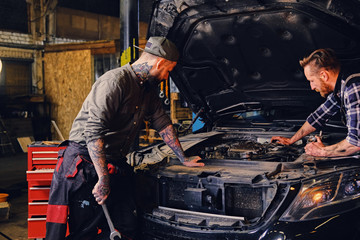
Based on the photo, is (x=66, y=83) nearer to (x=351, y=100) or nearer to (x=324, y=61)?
(x=324, y=61)

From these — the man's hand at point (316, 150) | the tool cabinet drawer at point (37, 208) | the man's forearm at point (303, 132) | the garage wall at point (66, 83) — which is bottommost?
the tool cabinet drawer at point (37, 208)

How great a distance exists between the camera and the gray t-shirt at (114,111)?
2.19 m

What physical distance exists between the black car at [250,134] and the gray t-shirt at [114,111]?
0.35m

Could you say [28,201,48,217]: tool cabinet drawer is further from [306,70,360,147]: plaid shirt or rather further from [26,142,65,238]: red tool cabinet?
[306,70,360,147]: plaid shirt

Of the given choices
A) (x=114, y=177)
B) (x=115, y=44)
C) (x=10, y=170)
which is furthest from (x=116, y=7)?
(x=114, y=177)

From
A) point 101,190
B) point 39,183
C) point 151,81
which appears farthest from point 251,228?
point 39,183

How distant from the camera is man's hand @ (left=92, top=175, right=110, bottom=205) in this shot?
2195 mm

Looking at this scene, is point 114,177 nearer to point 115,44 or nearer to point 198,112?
point 198,112

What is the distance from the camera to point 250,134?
329 cm

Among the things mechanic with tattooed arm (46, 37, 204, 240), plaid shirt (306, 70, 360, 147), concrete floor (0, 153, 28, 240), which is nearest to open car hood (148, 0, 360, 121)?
plaid shirt (306, 70, 360, 147)

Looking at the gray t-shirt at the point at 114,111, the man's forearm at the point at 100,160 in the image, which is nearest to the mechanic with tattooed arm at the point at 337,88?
the gray t-shirt at the point at 114,111

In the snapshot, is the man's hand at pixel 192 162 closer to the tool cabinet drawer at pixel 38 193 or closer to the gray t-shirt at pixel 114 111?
the gray t-shirt at pixel 114 111

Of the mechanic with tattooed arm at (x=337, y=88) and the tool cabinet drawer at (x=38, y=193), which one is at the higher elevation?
the mechanic with tattooed arm at (x=337, y=88)

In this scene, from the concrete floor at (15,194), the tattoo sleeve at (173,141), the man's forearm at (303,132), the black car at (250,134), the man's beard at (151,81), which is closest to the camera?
the black car at (250,134)
